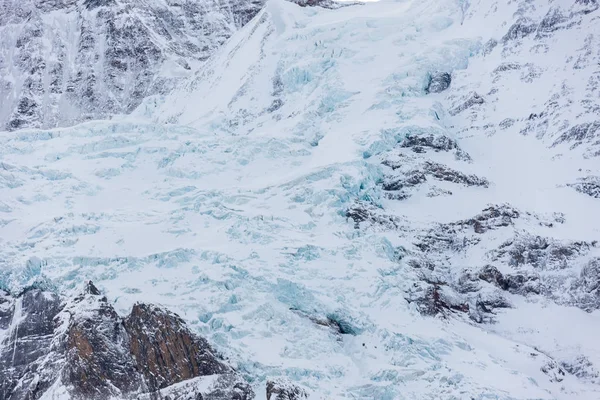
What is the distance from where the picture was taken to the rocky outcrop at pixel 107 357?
1378 inches

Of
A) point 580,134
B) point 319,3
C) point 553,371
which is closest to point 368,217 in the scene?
point 553,371

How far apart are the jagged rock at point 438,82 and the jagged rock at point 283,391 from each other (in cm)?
3418

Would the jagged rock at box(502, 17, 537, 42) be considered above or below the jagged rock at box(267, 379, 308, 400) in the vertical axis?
above

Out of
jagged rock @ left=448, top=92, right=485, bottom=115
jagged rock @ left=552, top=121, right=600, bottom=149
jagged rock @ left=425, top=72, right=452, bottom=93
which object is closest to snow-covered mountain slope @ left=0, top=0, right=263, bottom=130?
jagged rock @ left=425, top=72, right=452, bottom=93

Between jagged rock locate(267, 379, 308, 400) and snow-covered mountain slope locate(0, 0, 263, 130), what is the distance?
66920 millimetres

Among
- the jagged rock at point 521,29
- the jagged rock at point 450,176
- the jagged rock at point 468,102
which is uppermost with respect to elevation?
the jagged rock at point 521,29

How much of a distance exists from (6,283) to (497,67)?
3959cm

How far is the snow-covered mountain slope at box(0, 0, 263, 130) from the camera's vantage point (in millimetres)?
100750

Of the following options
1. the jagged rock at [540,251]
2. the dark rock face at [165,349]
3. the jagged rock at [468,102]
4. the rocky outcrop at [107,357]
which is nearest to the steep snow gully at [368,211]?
the jagged rock at [540,251]

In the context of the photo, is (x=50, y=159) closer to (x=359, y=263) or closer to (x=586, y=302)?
(x=359, y=263)

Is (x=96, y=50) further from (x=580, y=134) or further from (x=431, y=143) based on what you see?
(x=580, y=134)

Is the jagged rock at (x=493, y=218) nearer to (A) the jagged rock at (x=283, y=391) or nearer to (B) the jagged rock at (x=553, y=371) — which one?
(B) the jagged rock at (x=553, y=371)

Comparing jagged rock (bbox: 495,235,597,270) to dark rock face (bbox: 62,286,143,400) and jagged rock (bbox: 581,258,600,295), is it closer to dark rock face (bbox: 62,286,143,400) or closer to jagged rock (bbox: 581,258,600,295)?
jagged rock (bbox: 581,258,600,295)

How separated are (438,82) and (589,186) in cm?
1909
